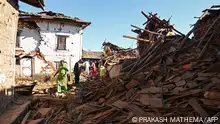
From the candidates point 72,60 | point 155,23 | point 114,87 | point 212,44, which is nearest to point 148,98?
point 114,87

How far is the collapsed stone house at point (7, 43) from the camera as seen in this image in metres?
6.25

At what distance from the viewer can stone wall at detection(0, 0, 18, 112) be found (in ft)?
20.5

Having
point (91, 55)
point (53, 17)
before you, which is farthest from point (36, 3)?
point (91, 55)

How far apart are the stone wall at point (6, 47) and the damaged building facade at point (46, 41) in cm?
1074

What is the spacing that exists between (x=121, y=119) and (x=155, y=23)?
8457 mm

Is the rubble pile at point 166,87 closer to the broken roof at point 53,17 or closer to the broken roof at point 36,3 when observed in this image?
the broken roof at point 36,3

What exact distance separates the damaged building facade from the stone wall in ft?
35.2

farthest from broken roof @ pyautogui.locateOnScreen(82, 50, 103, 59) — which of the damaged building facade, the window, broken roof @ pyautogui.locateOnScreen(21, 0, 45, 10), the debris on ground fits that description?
the debris on ground

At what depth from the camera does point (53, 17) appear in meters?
18.0

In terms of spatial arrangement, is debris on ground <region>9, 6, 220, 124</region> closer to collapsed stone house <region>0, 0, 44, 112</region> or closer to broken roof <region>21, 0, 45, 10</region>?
collapsed stone house <region>0, 0, 44, 112</region>

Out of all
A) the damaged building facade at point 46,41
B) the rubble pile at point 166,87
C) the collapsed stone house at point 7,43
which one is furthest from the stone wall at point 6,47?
the damaged building facade at point 46,41

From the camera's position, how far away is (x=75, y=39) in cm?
1933

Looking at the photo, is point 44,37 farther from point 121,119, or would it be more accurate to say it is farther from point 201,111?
point 201,111

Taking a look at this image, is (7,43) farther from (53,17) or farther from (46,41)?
(53,17)
